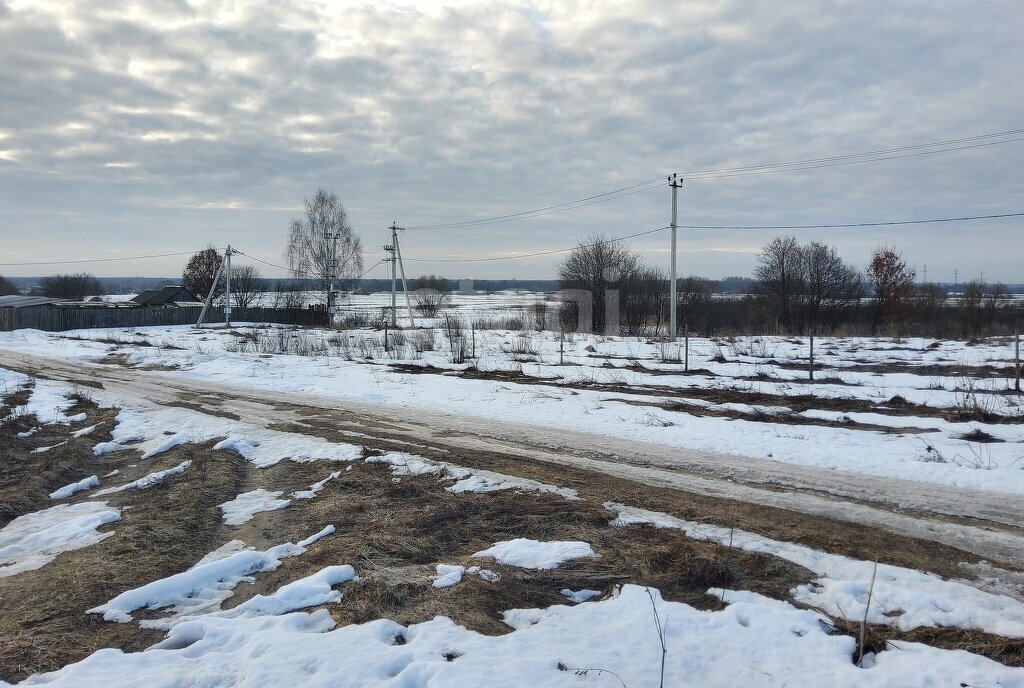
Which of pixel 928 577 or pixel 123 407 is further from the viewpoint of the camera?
pixel 123 407

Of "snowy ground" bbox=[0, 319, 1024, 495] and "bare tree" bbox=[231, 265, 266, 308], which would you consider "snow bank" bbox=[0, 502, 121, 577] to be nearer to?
"snowy ground" bbox=[0, 319, 1024, 495]

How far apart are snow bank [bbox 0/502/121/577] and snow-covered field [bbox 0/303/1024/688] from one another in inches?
1.2

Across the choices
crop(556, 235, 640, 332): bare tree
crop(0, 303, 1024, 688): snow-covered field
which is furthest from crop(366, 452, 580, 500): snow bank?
crop(556, 235, 640, 332): bare tree

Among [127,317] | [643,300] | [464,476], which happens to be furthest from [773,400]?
[127,317]

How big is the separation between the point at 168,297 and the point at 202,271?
7381 millimetres

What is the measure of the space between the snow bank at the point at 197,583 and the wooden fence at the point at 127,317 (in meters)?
41.3

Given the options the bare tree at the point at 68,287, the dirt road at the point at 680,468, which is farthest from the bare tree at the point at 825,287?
the bare tree at the point at 68,287

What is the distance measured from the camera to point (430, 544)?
5.31 m

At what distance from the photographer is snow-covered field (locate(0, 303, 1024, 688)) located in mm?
3355

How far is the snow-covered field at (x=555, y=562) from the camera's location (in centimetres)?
336

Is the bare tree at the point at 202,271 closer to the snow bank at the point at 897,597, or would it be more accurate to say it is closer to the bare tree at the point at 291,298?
the bare tree at the point at 291,298

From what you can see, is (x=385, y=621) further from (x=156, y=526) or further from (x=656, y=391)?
(x=656, y=391)

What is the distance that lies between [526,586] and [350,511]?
101 inches

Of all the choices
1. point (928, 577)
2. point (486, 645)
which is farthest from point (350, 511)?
point (928, 577)
